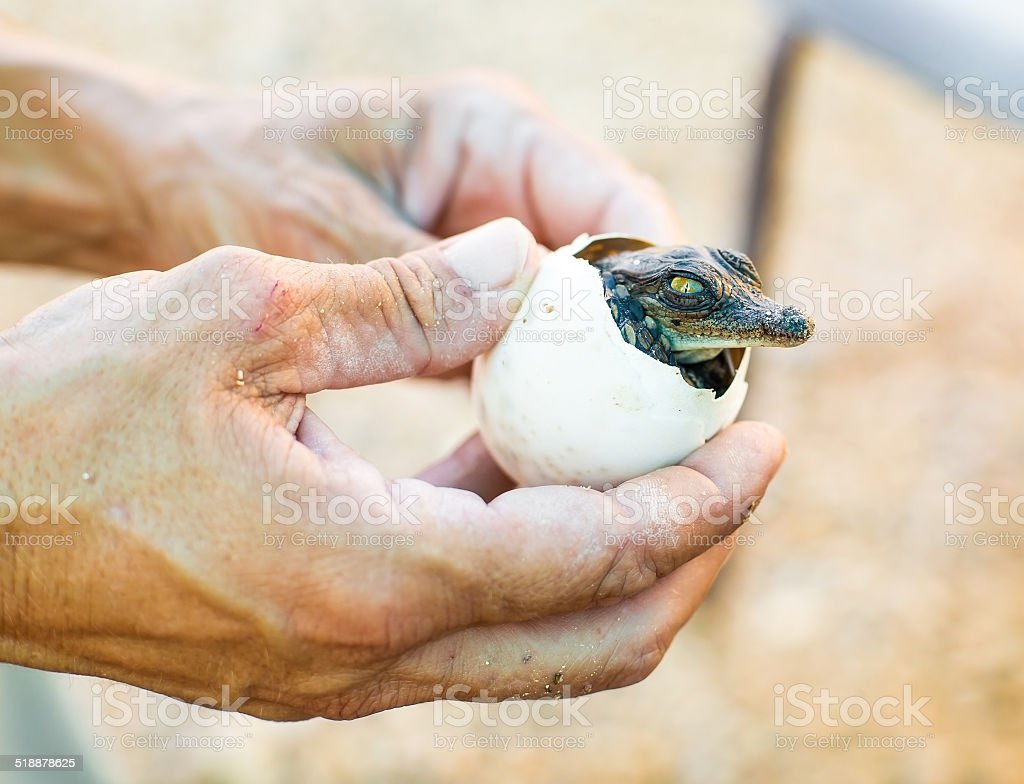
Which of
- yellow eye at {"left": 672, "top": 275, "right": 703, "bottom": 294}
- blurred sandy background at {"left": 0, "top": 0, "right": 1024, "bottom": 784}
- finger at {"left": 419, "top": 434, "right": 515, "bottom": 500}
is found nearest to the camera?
yellow eye at {"left": 672, "top": 275, "right": 703, "bottom": 294}

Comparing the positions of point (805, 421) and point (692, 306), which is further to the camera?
point (805, 421)

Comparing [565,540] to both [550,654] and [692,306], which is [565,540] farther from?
[692,306]

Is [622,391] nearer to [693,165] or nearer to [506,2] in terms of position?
[693,165]

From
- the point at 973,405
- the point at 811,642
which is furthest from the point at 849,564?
the point at 973,405

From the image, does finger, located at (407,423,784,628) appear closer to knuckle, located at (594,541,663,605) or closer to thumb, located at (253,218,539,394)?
knuckle, located at (594,541,663,605)

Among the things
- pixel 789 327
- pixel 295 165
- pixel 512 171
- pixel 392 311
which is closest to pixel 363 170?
pixel 295 165

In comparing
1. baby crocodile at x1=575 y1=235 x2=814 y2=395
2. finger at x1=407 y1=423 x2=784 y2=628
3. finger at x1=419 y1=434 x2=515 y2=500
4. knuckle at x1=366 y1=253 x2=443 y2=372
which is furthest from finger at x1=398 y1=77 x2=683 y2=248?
finger at x1=407 y1=423 x2=784 y2=628

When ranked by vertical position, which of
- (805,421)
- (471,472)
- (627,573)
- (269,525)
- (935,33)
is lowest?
(805,421)
